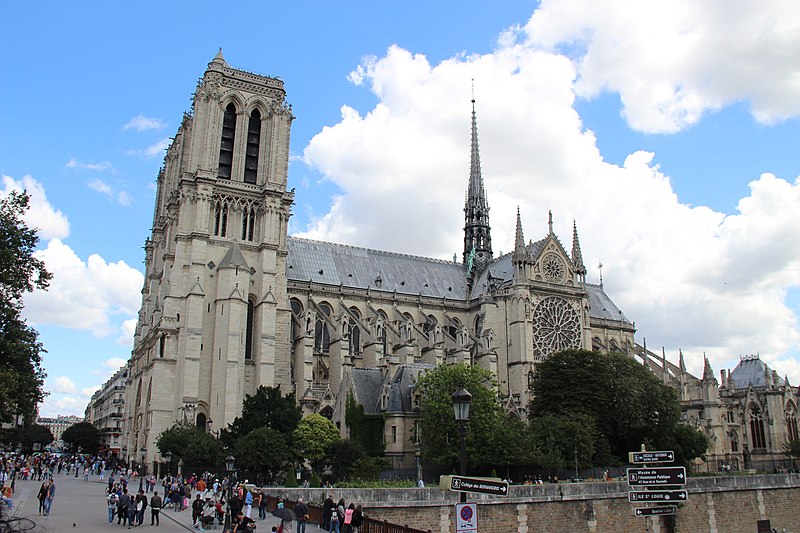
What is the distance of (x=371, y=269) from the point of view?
245 ft

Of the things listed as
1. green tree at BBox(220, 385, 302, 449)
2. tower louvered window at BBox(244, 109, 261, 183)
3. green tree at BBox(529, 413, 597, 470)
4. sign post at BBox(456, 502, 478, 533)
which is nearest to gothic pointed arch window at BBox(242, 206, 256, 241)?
tower louvered window at BBox(244, 109, 261, 183)

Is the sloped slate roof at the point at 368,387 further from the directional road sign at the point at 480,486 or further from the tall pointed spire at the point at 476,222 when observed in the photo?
the directional road sign at the point at 480,486

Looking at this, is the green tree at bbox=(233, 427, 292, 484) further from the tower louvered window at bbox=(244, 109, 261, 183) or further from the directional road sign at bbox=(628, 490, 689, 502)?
the directional road sign at bbox=(628, 490, 689, 502)

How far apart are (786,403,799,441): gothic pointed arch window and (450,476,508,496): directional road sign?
7691 cm

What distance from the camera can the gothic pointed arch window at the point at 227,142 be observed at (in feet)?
209

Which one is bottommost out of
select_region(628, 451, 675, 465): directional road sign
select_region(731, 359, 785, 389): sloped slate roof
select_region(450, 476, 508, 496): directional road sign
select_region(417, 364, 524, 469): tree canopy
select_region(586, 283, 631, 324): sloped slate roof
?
select_region(450, 476, 508, 496): directional road sign

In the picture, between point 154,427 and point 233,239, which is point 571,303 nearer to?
point 233,239

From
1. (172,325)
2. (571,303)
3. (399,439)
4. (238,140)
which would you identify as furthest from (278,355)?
(571,303)

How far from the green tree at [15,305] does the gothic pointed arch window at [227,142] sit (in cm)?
2814

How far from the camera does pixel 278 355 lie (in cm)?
5972

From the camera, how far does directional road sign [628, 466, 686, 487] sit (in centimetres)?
1397

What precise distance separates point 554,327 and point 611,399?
675 inches

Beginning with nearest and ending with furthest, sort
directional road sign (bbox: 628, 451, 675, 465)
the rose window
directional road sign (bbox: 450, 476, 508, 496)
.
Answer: directional road sign (bbox: 450, 476, 508, 496)
directional road sign (bbox: 628, 451, 675, 465)
the rose window

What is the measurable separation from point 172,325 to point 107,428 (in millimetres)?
69299
